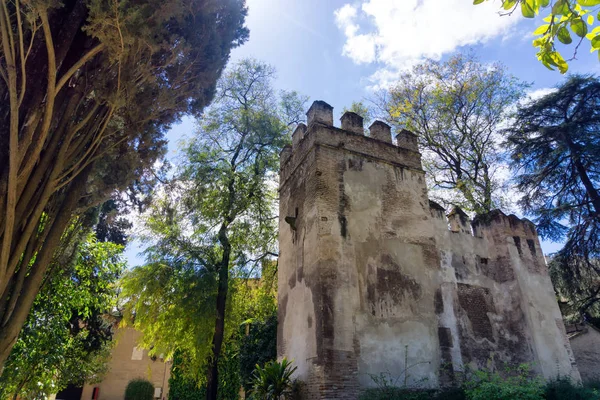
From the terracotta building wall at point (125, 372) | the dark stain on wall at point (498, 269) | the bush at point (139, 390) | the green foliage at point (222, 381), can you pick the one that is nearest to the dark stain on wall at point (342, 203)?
the dark stain on wall at point (498, 269)

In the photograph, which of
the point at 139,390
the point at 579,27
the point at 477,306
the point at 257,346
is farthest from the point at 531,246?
the point at 139,390

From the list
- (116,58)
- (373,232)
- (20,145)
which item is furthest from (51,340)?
(373,232)

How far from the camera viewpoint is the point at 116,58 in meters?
6.57

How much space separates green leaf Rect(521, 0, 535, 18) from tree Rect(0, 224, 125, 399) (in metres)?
8.06

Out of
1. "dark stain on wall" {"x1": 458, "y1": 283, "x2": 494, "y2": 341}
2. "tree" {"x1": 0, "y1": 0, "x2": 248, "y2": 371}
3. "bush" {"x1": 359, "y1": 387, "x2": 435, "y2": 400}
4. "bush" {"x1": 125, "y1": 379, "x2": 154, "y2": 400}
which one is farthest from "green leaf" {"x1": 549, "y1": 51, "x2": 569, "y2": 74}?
"bush" {"x1": 125, "y1": 379, "x2": 154, "y2": 400}

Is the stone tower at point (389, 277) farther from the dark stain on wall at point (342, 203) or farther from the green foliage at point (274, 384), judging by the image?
the green foliage at point (274, 384)

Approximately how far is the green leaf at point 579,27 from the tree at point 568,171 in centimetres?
1507

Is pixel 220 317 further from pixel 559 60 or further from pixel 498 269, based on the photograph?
pixel 559 60

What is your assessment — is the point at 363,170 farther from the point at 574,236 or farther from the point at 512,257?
the point at 574,236

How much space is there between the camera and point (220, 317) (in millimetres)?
15406

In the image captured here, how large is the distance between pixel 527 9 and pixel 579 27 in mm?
406

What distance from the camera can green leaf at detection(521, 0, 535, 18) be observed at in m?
3.24

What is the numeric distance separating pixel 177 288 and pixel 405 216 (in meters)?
8.92

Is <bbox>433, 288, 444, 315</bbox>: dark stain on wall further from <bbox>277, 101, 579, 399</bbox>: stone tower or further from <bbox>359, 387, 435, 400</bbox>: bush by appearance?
<bbox>359, 387, 435, 400</bbox>: bush
